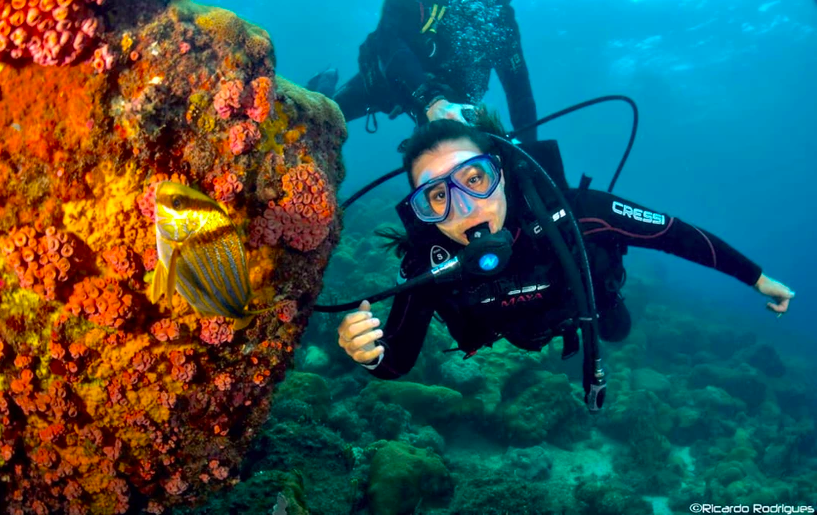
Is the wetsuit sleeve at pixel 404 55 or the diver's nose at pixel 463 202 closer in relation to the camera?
the diver's nose at pixel 463 202

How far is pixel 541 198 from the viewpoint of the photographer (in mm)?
3891

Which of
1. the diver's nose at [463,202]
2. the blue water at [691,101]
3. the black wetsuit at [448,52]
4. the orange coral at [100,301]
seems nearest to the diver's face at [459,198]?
the diver's nose at [463,202]

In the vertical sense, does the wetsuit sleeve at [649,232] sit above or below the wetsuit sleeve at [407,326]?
above

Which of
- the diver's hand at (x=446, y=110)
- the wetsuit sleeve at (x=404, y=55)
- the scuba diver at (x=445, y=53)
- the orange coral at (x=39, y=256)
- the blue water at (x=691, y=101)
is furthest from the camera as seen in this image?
the blue water at (x=691, y=101)

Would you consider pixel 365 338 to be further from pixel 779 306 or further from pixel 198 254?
pixel 779 306

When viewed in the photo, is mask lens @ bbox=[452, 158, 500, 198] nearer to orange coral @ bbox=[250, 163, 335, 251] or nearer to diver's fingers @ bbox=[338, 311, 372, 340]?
diver's fingers @ bbox=[338, 311, 372, 340]

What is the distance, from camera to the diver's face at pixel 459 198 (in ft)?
12.0

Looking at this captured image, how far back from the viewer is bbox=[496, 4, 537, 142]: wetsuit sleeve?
7.88 meters

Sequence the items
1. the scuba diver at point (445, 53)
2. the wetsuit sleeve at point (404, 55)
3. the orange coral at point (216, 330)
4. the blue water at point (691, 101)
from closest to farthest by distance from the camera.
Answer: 1. the orange coral at point (216, 330)
2. the wetsuit sleeve at point (404, 55)
3. the scuba diver at point (445, 53)
4. the blue water at point (691, 101)

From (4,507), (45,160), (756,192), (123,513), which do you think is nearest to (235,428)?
(123,513)

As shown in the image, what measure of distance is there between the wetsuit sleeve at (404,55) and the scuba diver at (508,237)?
2414 mm

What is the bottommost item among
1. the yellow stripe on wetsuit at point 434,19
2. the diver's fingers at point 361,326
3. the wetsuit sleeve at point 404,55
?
the diver's fingers at point 361,326

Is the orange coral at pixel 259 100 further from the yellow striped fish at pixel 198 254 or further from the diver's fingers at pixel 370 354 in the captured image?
the diver's fingers at pixel 370 354

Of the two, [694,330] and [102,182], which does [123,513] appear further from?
[694,330]
